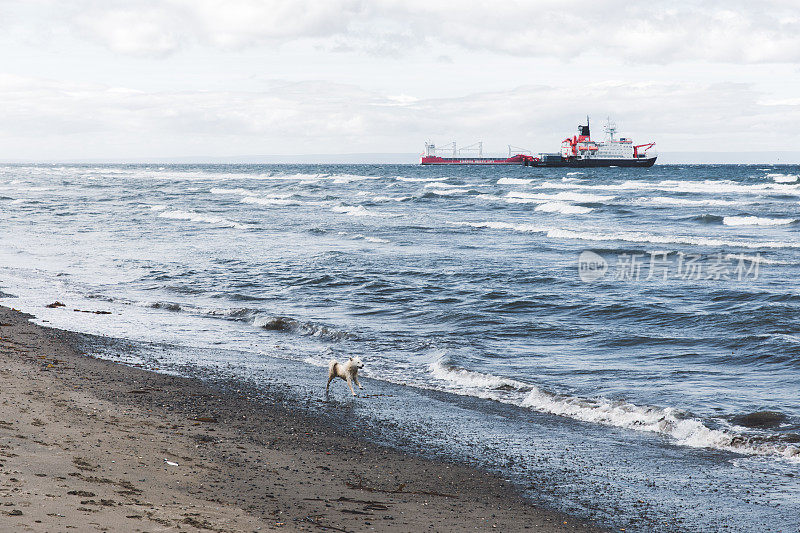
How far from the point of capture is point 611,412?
376 inches

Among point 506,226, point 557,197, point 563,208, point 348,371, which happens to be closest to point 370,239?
point 506,226

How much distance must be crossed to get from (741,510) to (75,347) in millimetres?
10157

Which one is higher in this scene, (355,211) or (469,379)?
(355,211)

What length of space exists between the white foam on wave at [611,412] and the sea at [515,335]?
0.03 m

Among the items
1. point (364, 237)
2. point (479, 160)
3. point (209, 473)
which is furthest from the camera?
point (479, 160)

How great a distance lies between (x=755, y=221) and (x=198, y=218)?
32326 millimetres

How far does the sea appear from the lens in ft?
24.9

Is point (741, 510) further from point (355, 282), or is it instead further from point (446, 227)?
point (446, 227)

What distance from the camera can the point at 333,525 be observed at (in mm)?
5496

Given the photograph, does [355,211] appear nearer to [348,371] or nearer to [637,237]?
[637,237]

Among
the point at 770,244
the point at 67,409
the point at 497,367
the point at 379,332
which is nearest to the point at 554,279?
the point at 379,332

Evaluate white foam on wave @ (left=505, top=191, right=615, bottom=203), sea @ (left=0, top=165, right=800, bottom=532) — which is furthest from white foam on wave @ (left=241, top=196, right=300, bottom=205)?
sea @ (left=0, top=165, right=800, bottom=532)

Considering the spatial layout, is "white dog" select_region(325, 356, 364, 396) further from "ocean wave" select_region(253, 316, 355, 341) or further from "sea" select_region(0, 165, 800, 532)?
"ocean wave" select_region(253, 316, 355, 341)

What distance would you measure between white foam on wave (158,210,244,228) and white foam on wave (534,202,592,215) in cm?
2164
